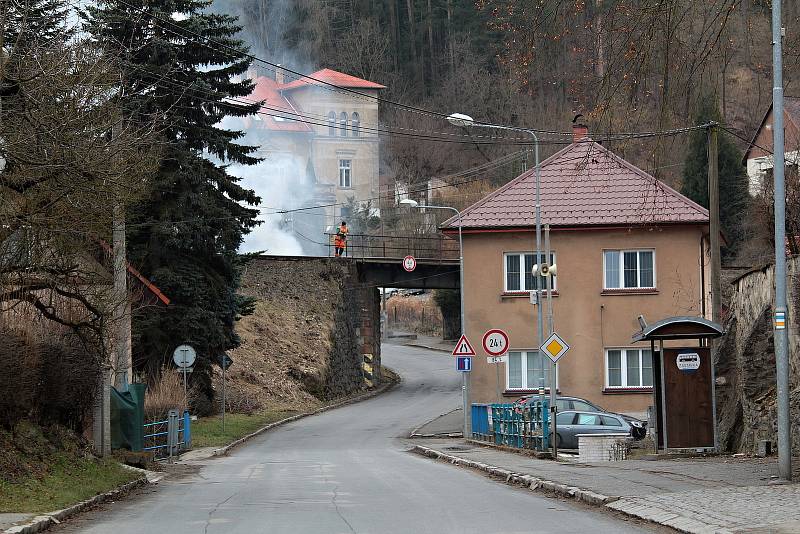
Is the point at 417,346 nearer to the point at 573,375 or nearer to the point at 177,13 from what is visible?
the point at 573,375

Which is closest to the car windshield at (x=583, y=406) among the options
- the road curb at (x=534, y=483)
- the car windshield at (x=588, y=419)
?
the car windshield at (x=588, y=419)

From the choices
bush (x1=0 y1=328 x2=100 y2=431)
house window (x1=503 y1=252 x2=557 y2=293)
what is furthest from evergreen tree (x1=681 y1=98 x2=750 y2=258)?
bush (x1=0 y1=328 x2=100 y2=431)

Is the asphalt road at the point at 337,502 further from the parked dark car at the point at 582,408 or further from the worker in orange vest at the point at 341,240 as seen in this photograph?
the worker in orange vest at the point at 341,240

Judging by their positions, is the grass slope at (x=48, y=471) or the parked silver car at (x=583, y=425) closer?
the grass slope at (x=48, y=471)

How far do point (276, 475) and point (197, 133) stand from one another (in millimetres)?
17122

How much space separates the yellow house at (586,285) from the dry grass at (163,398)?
495 inches

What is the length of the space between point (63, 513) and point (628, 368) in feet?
93.1

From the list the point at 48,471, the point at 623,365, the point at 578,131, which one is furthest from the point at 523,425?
the point at 578,131

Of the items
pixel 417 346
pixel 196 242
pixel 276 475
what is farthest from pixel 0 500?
pixel 417 346

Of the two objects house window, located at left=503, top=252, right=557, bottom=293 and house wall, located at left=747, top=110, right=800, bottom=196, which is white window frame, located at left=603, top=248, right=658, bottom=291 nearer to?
house window, located at left=503, top=252, right=557, bottom=293

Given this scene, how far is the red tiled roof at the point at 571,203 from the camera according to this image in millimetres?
39938

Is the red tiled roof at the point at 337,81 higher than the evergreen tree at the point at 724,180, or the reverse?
the red tiled roof at the point at 337,81

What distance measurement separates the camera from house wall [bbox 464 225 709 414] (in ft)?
131

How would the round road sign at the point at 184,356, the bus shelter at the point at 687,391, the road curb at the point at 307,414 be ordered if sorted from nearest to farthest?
the bus shelter at the point at 687,391
the round road sign at the point at 184,356
the road curb at the point at 307,414
